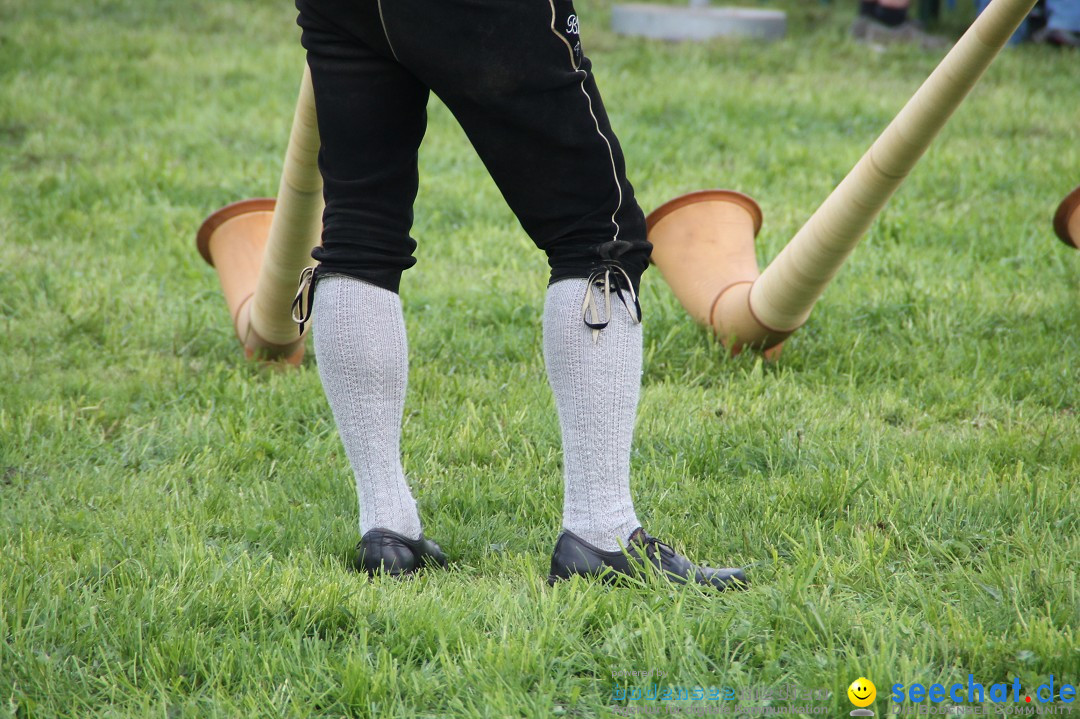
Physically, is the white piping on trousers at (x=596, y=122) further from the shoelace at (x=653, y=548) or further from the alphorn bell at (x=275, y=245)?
the alphorn bell at (x=275, y=245)

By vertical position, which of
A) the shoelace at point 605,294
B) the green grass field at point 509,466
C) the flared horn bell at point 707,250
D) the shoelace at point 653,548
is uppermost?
the shoelace at point 605,294

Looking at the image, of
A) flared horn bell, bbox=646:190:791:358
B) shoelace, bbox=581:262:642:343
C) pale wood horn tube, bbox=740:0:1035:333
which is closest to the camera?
shoelace, bbox=581:262:642:343

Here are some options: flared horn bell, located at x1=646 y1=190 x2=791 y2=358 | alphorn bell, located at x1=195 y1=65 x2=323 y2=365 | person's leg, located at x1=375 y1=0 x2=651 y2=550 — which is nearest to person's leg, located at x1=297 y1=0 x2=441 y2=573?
person's leg, located at x1=375 y1=0 x2=651 y2=550

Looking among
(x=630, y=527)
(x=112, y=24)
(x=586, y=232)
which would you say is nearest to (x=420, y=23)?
(x=586, y=232)

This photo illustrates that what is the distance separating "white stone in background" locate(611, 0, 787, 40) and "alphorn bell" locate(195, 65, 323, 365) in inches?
229

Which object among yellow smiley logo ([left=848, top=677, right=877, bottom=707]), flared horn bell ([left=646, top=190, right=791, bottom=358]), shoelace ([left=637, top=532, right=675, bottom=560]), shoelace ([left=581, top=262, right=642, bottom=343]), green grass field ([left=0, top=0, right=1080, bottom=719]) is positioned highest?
shoelace ([left=581, top=262, right=642, bottom=343])

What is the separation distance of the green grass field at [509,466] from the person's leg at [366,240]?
199mm

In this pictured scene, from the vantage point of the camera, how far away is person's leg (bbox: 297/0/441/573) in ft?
5.50

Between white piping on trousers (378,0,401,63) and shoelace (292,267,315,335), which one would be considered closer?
white piping on trousers (378,0,401,63)

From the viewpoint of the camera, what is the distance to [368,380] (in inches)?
69.9

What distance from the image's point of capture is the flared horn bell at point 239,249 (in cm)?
302

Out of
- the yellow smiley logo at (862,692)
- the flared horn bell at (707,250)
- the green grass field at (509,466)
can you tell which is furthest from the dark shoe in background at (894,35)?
the yellow smiley logo at (862,692)

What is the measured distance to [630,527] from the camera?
1.75 m

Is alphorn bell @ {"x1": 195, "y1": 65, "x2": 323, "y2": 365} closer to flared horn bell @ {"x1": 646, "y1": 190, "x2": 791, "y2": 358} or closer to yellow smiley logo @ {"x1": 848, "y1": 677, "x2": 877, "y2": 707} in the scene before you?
flared horn bell @ {"x1": 646, "y1": 190, "x2": 791, "y2": 358}
